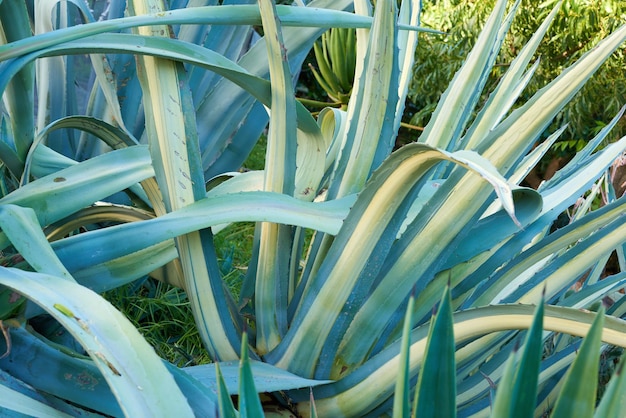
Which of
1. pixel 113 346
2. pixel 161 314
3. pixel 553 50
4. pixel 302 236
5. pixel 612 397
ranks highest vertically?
pixel 553 50

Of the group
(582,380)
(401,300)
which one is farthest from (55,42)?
(582,380)

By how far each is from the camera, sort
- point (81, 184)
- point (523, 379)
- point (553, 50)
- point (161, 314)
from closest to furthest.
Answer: point (523, 379) < point (81, 184) < point (161, 314) < point (553, 50)

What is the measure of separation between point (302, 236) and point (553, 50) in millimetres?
2360

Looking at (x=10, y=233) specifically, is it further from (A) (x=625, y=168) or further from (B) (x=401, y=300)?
(A) (x=625, y=168)

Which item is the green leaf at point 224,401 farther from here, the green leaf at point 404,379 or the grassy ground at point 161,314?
the grassy ground at point 161,314

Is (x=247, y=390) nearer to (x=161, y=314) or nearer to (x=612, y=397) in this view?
(x=612, y=397)

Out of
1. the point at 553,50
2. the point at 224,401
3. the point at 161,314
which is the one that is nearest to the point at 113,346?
the point at 224,401

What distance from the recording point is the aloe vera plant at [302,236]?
90cm

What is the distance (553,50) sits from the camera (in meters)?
3.18

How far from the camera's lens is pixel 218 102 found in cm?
161

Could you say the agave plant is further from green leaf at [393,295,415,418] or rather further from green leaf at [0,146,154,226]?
green leaf at [0,146,154,226]

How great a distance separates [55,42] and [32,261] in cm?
28

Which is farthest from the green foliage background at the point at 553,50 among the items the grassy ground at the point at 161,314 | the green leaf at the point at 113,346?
the green leaf at the point at 113,346

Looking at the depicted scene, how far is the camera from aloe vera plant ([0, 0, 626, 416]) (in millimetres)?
902
